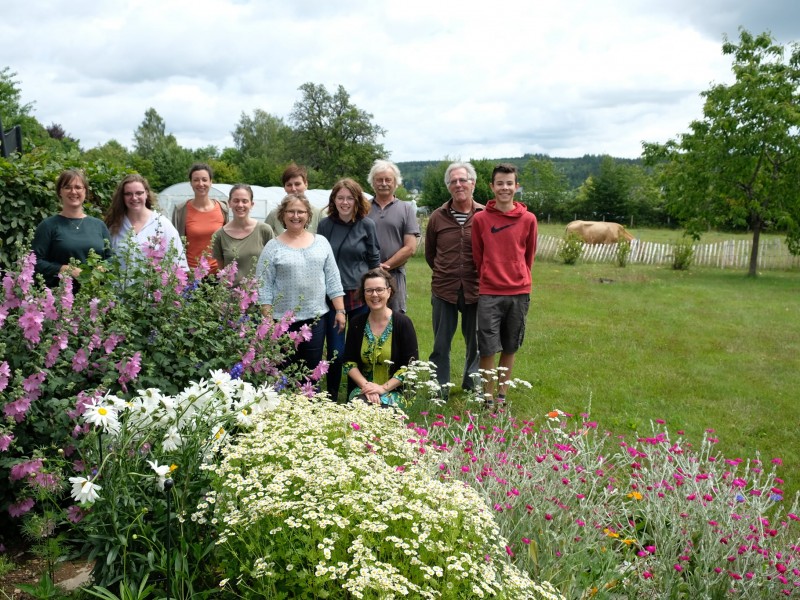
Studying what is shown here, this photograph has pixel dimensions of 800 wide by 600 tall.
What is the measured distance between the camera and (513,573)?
2166 millimetres

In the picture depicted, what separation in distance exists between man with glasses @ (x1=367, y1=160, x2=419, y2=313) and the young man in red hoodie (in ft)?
2.16

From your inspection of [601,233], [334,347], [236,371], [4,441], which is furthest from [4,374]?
[601,233]

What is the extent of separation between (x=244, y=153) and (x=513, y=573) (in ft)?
232

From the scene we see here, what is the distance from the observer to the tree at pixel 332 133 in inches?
1927

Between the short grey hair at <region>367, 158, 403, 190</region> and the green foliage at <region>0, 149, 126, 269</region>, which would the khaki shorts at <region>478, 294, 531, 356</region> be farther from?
the green foliage at <region>0, 149, 126, 269</region>

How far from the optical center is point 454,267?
5578mm

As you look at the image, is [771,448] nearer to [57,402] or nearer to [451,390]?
[451,390]

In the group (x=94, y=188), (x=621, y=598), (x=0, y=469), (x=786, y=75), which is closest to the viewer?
(x=621, y=598)

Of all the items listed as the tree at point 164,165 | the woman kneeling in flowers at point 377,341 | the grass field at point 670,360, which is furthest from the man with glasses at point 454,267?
the tree at point 164,165

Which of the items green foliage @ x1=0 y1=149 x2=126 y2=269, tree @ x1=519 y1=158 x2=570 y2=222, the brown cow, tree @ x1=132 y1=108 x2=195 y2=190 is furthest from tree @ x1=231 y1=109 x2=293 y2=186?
green foliage @ x1=0 y1=149 x2=126 y2=269

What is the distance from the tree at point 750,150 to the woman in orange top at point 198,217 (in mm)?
16228

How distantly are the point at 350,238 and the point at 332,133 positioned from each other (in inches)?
1843

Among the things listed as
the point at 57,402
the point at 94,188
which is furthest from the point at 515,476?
the point at 94,188

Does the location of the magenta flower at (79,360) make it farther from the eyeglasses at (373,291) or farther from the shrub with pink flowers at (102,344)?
the eyeglasses at (373,291)
